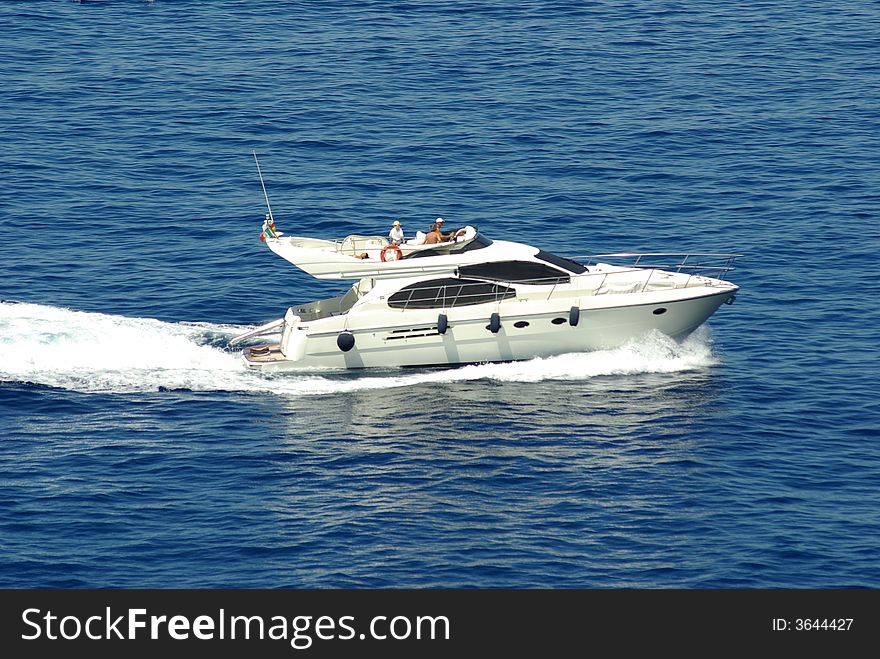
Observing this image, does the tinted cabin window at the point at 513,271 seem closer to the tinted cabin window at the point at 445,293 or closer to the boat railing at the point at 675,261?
the tinted cabin window at the point at 445,293

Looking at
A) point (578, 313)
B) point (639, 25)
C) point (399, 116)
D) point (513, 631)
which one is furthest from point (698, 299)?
point (639, 25)

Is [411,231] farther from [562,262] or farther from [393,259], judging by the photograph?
[562,262]

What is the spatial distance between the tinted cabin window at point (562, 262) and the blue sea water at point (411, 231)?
2.52m

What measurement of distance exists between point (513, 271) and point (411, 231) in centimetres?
970

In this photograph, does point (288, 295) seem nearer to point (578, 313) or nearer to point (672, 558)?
point (578, 313)

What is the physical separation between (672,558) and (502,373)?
1093 centimetres

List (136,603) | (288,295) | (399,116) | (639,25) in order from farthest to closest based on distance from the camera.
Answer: (639,25)
(399,116)
(288,295)
(136,603)

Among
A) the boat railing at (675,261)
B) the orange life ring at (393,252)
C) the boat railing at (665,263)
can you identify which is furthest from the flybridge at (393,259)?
the boat railing at (675,261)

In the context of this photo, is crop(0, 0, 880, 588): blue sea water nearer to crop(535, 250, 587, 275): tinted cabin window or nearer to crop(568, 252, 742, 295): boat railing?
Result: crop(568, 252, 742, 295): boat railing

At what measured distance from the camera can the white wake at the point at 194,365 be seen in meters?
39.4

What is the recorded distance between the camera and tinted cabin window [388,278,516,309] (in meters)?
40.1

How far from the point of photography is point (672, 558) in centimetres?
3009

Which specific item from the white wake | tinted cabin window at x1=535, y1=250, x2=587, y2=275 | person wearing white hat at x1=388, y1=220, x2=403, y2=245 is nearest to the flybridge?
person wearing white hat at x1=388, y1=220, x2=403, y2=245

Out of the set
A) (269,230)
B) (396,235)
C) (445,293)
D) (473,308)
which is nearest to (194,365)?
(269,230)
